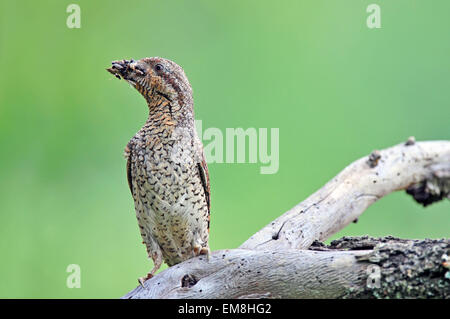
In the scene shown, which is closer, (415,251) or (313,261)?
(415,251)

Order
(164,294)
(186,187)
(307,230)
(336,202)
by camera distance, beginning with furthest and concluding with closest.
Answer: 1. (336,202)
2. (307,230)
3. (186,187)
4. (164,294)

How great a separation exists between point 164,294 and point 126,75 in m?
1.23

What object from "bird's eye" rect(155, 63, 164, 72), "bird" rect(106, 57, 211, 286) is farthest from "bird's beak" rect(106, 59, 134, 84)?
"bird's eye" rect(155, 63, 164, 72)

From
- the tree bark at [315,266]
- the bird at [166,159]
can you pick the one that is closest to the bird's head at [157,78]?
the bird at [166,159]

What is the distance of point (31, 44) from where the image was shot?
18.9 ft

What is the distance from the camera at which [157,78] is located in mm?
2990

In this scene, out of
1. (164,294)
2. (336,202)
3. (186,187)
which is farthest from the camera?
(336,202)

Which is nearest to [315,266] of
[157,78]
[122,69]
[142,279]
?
[142,279]

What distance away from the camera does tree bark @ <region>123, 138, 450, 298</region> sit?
2176 mm

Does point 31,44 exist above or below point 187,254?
above

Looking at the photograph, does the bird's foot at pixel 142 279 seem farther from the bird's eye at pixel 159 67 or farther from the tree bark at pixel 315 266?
the bird's eye at pixel 159 67

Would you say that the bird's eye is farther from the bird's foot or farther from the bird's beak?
the bird's foot
